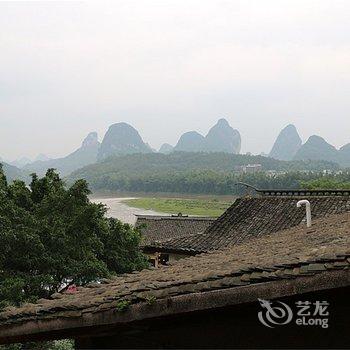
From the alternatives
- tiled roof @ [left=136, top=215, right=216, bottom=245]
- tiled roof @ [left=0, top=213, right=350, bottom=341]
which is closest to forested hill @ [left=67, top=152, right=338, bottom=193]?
tiled roof @ [left=136, top=215, right=216, bottom=245]

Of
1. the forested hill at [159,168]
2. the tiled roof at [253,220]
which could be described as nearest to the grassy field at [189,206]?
the forested hill at [159,168]

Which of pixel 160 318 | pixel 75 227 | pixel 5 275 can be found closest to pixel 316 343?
pixel 160 318

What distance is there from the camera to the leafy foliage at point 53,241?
16.1m

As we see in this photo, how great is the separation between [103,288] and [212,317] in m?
1.19

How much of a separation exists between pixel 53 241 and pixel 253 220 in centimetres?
637

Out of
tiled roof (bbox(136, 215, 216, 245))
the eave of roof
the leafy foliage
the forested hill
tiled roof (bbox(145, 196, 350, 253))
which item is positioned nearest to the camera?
the eave of roof

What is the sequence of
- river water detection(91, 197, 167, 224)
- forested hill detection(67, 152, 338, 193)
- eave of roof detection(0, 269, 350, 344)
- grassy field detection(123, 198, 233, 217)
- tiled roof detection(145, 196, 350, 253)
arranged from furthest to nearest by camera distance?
forested hill detection(67, 152, 338, 193) → grassy field detection(123, 198, 233, 217) → river water detection(91, 197, 167, 224) → tiled roof detection(145, 196, 350, 253) → eave of roof detection(0, 269, 350, 344)

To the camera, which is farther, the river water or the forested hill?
the forested hill

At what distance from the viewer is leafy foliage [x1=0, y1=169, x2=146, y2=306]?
1609 cm

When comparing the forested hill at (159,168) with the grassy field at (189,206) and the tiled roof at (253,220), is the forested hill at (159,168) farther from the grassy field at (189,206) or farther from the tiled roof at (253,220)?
the tiled roof at (253,220)

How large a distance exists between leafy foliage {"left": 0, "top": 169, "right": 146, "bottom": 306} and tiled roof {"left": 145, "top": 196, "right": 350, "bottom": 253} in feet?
8.84

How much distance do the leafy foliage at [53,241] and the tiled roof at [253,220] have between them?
269 cm

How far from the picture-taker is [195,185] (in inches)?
3538

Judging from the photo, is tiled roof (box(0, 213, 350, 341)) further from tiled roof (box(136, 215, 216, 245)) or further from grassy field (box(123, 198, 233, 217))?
grassy field (box(123, 198, 233, 217))
